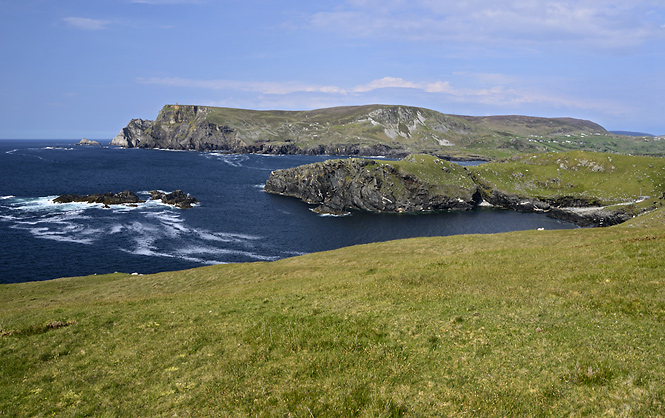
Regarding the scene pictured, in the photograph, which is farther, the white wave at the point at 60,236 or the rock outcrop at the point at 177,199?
the rock outcrop at the point at 177,199

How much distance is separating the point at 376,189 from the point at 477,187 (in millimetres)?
53041

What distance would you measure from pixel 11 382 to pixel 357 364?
60.4 ft

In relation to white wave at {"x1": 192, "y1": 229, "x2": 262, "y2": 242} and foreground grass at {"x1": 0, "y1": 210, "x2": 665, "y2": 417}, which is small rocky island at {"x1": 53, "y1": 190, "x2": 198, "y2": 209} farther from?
foreground grass at {"x1": 0, "y1": 210, "x2": 665, "y2": 417}

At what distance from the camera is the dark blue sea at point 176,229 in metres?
79.1

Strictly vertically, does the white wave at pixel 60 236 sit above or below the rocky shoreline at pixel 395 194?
below

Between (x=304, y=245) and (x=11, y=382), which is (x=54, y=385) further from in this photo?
(x=304, y=245)

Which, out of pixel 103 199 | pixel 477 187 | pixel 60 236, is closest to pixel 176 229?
pixel 60 236

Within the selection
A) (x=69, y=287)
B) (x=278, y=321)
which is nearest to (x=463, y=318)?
(x=278, y=321)

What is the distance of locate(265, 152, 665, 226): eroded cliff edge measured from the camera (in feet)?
472

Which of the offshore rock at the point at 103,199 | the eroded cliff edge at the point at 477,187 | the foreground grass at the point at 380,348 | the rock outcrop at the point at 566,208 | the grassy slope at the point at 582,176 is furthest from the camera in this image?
the grassy slope at the point at 582,176

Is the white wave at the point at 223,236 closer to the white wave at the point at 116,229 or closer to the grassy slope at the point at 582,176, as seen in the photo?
the white wave at the point at 116,229

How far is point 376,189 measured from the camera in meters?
147

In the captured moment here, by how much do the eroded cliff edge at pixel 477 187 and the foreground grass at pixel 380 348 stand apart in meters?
113

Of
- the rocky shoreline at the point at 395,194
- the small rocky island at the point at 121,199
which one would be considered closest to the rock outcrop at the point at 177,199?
the small rocky island at the point at 121,199
